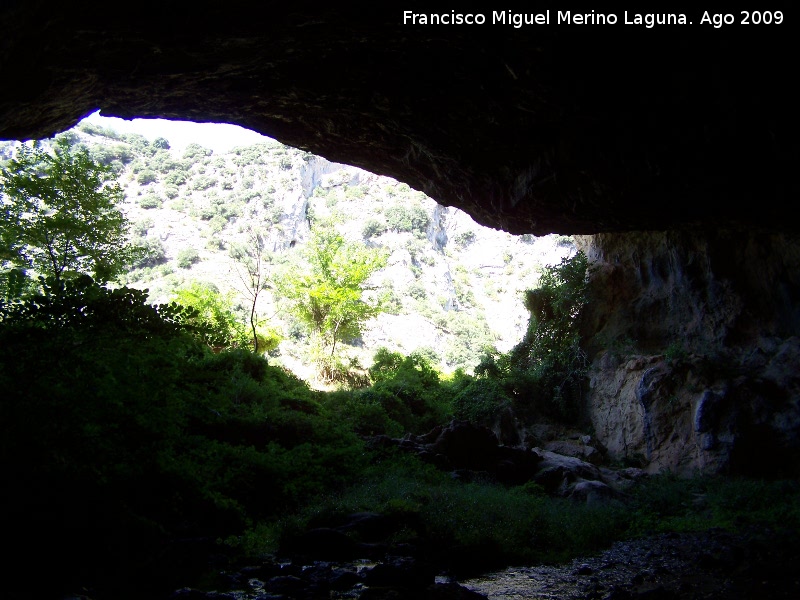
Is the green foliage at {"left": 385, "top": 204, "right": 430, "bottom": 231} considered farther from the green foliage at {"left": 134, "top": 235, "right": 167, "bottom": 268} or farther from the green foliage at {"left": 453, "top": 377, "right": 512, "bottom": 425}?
the green foliage at {"left": 453, "top": 377, "right": 512, "bottom": 425}

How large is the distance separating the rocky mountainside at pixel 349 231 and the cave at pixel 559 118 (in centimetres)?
4233

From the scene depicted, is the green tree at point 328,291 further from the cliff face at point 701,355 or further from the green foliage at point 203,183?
the green foliage at point 203,183

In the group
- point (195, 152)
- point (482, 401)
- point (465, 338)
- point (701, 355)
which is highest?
point (195, 152)

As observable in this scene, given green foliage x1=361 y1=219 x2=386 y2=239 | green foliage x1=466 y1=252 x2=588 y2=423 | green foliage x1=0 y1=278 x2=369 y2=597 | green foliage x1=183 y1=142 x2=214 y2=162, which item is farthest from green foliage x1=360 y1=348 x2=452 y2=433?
green foliage x1=183 y1=142 x2=214 y2=162

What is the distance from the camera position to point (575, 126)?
27.5ft

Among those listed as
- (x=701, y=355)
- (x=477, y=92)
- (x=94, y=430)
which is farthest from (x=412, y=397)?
(x=94, y=430)

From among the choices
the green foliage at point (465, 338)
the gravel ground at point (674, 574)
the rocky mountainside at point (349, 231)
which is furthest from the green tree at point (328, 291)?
the green foliage at point (465, 338)

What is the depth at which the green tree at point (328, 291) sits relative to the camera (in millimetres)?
26141

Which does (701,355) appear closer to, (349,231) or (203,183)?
(349,231)

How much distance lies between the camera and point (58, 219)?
51.5ft

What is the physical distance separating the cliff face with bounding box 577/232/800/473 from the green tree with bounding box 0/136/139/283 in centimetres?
1644

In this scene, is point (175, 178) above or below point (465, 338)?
above

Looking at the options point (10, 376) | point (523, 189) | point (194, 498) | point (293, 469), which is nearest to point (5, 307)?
point (10, 376)

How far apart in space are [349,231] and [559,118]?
58.3 m
